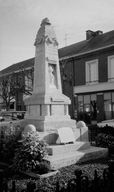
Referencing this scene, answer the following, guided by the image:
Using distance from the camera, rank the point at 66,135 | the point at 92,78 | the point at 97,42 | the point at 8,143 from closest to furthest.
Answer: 1. the point at 8,143
2. the point at 66,135
3. the point at 92,78
4. the point at 97,42

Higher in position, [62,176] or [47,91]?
[47,91]

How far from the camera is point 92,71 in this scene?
28.6 metres

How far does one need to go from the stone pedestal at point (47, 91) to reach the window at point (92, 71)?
17.8m

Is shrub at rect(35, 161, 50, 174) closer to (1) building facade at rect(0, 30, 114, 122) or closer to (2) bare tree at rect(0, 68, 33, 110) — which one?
(1) building facade at rect(0, 30, 114, 122)

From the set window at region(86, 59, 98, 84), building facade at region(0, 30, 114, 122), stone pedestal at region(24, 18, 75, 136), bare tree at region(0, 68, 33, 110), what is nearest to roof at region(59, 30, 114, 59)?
building facade at region(0, 30, 114, 122)

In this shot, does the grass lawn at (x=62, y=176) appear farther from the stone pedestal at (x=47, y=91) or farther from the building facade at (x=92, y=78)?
the building facade at (x=92, y=78)

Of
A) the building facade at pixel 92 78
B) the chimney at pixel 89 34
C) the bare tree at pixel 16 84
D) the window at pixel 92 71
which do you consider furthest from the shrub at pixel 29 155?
the chimney at pixel 89 34

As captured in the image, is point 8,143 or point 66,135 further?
point 66,135

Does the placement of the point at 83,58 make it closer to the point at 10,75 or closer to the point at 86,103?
the point at 86,103

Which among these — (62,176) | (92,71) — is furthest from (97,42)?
(62,176)

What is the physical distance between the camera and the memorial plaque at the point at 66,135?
8.92 metres

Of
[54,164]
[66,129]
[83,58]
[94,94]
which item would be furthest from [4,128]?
[83,58]

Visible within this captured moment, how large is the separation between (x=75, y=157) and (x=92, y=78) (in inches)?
831

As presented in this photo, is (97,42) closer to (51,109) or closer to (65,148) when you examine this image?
(51,109)
